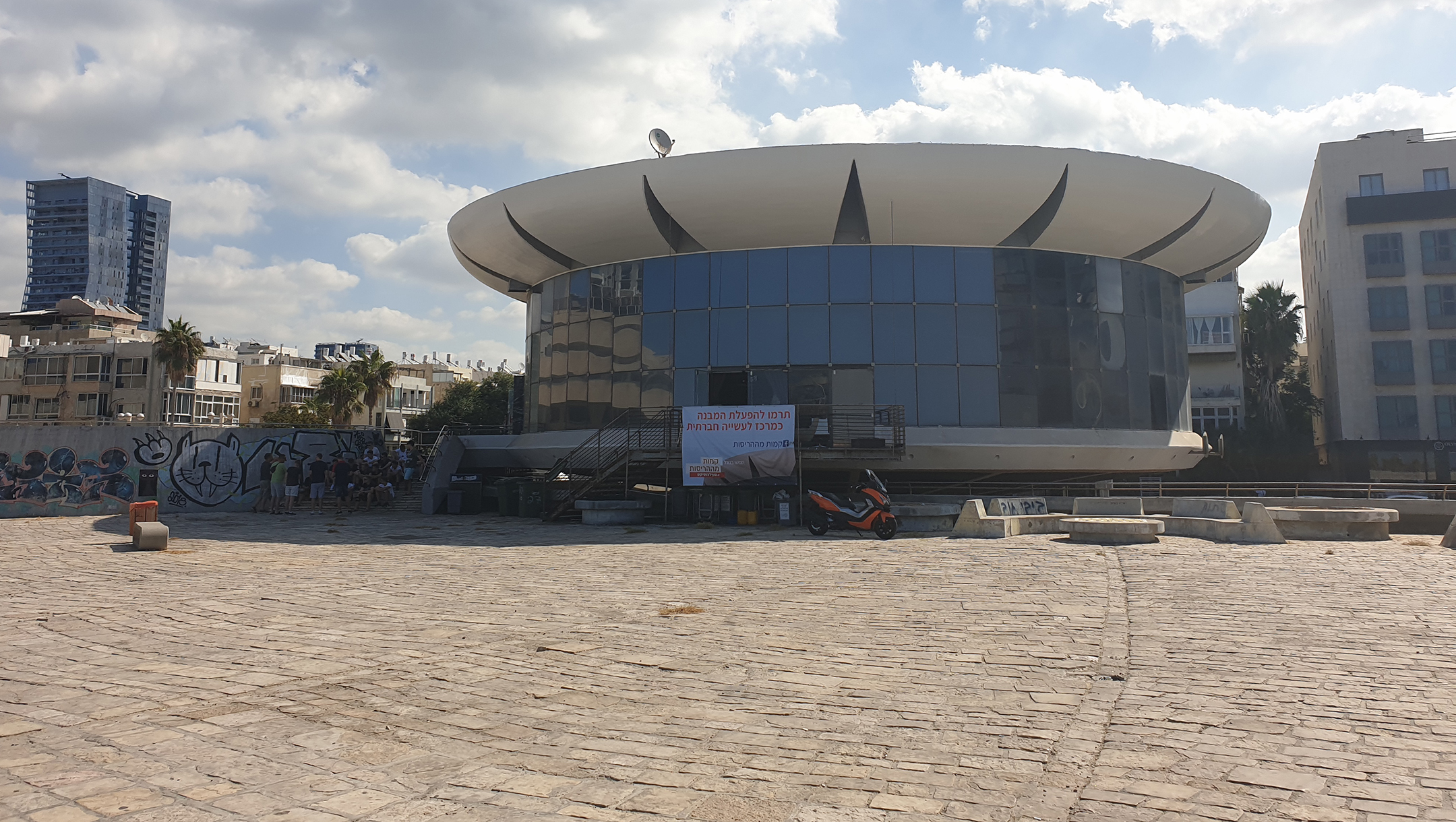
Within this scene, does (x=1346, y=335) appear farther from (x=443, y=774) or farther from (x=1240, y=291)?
(x=443, y=774)

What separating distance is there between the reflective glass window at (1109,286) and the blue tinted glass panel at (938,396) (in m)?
5.37

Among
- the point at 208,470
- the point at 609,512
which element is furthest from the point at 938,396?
the point at 208,470

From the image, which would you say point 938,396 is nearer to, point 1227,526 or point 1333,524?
point 1227,526

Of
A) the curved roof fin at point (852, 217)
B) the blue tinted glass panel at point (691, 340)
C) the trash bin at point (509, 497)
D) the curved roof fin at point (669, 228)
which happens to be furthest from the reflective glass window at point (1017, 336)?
the trash bin at point (509, 497)

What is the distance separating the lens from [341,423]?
5884cm

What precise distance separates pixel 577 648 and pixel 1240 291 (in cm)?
6240

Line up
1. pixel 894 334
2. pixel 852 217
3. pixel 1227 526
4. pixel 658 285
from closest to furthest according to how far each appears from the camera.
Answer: pixel 1227 526 < pixel 852 217 < pixel 894 334 < pixel 658 285

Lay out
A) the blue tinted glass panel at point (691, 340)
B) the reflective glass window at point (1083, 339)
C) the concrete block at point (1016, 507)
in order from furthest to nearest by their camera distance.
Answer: the blue tinted glass panel at point (691, 340)
the reflective glass window at point (1083, 339)
the concrete block at point (1016, 507)

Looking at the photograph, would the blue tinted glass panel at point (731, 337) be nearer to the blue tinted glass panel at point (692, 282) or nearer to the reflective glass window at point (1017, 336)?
the blue tinted glass panel at point (692, 282)

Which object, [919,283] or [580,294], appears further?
[580,294]

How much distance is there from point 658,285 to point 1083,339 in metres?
13.1

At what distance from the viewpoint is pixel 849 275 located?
2597 cm

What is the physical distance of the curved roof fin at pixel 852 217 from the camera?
79.9 feet

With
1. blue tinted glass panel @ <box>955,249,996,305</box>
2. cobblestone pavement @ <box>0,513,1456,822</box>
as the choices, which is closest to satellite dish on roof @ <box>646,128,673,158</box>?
blue tinted glass panel @ <box>955,249,996,305</box>
